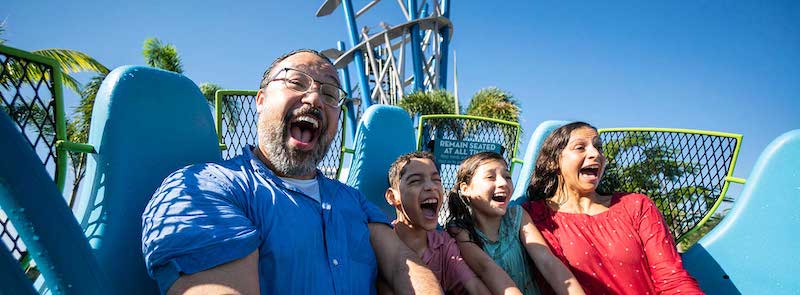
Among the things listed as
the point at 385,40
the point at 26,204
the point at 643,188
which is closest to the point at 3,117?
the point at 26,204

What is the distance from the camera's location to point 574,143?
97.6 inches

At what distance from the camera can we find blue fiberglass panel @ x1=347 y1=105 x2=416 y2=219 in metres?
2.78

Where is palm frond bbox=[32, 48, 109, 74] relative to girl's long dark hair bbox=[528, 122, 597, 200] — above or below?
above

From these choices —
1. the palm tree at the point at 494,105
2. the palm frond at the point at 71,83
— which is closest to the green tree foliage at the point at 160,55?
the palm frond at the point at 71,83

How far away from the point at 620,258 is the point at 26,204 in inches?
92.4

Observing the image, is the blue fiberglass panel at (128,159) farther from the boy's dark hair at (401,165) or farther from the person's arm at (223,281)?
the boy's dark hair at (401,165)

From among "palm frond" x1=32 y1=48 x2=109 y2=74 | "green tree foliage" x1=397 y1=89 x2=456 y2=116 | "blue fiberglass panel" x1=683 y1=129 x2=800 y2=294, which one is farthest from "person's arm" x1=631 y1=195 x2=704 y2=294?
"green tree foliage" x1=397 y1=89 x2=456 y2=116

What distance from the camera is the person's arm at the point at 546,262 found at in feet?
6.62

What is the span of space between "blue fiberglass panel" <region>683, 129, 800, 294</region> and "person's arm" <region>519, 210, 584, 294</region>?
98 cm

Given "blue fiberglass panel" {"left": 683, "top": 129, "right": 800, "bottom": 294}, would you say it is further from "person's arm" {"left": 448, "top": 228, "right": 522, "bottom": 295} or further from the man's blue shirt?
the man's blue shirt

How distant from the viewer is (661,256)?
210 centimetres

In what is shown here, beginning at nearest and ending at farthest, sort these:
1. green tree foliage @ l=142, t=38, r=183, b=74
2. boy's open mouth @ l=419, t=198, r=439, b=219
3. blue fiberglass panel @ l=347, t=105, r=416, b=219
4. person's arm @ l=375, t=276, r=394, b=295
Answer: person's arm @ l=375, t=276, r=394, b=295, boy's open mouth @ l=419, t=198, r=439, b=219, blue fiberglass panel @ l=347, t=105, r=416, b=219, green tree foliage @ l=142, t=38, r=183, b=74

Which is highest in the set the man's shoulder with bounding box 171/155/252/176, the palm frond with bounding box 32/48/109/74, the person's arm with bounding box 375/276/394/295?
the palm frond with bounding box 32/48/109/74

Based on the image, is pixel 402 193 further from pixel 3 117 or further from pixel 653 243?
pixel 3 117
